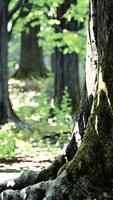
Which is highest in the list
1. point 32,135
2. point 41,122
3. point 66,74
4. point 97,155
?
point 97,155

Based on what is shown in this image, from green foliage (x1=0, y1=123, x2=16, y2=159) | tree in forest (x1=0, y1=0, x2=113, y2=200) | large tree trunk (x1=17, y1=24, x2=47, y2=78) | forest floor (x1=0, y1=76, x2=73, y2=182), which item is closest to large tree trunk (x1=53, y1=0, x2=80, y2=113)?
forest floor (x1=0, y1=76, x2=73, y2=182)

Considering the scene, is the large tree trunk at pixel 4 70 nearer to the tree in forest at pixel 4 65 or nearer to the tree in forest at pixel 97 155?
the tree in forest at pixel 4 65

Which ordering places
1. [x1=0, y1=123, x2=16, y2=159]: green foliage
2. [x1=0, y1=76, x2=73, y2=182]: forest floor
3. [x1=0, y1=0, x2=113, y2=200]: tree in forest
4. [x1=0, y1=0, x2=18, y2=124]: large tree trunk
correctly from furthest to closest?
[x1=0, y1=0, x2=18, y2=124]: large tree trunk, [x1=0, y1=123, x2=16, y2=159]: green foliage, [x1=0, y1=76, x2=73, y2=182]: forest floor, [x1=0, y1=0, x2=113, y2=200]: tree in forest

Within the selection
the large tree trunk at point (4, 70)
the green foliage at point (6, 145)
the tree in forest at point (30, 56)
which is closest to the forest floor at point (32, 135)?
the green foliage at point (6, 145)

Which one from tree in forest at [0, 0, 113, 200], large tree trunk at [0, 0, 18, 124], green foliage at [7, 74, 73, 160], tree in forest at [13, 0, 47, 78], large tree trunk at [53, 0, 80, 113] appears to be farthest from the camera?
tree in forest at [13, 0, 47, 78]

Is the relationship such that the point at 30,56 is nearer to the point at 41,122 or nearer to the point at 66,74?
the point at 66,74

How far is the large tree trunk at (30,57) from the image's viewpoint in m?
27.3

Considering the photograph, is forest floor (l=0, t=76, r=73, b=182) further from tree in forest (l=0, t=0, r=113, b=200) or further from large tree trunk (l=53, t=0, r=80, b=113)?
large tree trunk (l=53, t=0, r=80, b=113)

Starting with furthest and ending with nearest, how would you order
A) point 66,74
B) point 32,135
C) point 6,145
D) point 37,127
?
point 66,74
point 37,127
point 32,135
point 6,145

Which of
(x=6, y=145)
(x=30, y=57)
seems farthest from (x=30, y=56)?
(x=6, y=145)

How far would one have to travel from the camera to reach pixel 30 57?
27.8m

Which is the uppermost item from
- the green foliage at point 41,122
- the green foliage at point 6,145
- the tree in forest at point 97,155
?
the tree in forest at point 97,155

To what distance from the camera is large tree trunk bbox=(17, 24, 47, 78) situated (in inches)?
1073

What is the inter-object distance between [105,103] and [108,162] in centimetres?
72
